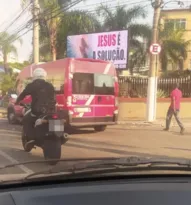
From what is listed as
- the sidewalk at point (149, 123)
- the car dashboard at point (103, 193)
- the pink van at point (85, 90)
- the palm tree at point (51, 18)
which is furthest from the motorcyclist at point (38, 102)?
the palm tree at point (51, 18)

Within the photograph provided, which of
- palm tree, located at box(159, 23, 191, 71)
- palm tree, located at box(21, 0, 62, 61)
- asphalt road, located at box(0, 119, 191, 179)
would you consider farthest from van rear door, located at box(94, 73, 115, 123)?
palm tree, located at box(159, 23, 191, 71)

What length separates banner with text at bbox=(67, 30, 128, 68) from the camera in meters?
19.0

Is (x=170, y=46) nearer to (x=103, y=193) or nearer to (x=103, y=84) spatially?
(x=103, y=84)

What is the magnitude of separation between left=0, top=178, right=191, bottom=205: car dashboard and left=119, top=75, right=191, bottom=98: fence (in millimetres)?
16291

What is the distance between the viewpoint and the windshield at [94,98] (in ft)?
23.5

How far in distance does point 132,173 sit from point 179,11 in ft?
127

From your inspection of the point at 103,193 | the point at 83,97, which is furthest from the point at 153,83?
the point at 103,193

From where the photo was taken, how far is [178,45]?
2836 cm

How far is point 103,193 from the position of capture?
7.02 feet

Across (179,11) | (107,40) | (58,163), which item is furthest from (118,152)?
(179,11)

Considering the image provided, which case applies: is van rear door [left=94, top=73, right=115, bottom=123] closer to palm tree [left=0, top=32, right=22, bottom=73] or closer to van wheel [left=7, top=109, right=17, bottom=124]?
van wheel [left=7, top=109, right=17, bottom=124]

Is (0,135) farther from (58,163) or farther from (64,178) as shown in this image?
(64,178)

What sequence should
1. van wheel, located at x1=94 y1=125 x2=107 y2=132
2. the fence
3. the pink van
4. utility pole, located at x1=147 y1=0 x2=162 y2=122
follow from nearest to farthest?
the pink van
van wheel, located at x1=94 y1=125 x2=107 y2=132
utility pole, located at x1=147 y1=0 x2=162 y2=122
the fence

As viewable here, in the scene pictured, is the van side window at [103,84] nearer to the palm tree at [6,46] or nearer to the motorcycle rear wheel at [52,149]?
the motorcycle rear wheel at [52,149]
